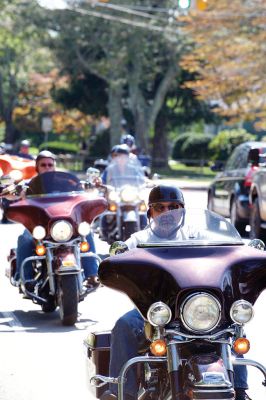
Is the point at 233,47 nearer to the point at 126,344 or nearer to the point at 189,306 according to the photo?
the point at 126,344

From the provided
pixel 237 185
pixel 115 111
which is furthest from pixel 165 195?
pixel 115 111

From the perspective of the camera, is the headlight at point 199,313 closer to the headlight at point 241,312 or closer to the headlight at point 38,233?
the headlight at point 241,312

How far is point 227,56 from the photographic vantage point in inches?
1732

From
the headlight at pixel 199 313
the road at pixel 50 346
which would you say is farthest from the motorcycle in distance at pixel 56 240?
the headlight at pixel 199 313

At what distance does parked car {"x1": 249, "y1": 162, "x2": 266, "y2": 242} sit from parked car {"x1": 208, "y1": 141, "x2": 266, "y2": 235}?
27 cm

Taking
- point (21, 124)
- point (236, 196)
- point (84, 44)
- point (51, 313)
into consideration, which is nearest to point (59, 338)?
point (51, 313)

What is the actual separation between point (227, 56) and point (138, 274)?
39.1m

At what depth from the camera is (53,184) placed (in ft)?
36.1

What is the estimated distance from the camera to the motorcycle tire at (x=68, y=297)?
10.1 meters

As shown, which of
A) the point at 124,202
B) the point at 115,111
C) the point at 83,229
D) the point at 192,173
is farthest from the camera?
the point at 192,173

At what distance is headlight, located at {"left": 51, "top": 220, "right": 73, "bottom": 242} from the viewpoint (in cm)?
1046

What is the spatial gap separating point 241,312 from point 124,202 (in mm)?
11206

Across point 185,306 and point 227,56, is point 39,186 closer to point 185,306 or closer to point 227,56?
point 185,306

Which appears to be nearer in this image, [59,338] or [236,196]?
[59,338]
